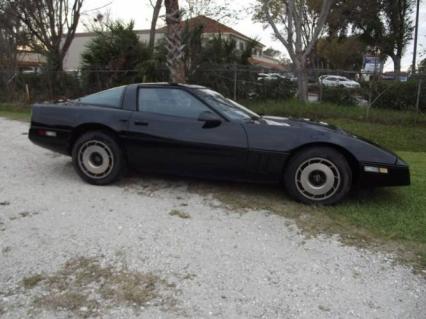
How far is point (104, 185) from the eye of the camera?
5129mm

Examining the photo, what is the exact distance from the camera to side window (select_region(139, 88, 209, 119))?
4871 millimetres

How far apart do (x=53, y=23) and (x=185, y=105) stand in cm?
1455

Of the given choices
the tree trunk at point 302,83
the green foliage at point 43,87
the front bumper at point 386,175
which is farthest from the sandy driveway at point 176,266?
the green foliage at point 43,87

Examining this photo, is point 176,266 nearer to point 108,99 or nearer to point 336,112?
point 108,99

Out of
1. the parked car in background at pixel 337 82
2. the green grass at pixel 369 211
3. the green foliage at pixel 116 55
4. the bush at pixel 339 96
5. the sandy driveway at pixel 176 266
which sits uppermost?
the green foliage at pixel 116 55

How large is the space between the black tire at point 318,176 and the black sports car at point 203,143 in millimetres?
11

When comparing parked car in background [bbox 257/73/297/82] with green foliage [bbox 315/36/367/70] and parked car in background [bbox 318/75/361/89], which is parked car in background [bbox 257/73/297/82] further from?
green foliage [bbox 315/36/367/70]

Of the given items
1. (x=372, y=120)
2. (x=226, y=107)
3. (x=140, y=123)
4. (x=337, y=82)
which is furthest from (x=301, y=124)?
(x=337, y=82)

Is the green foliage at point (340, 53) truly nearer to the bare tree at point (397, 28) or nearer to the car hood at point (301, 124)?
the bare tree at point (397, 28)

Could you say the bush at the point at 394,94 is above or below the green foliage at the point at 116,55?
below

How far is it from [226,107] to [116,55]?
1090 cm

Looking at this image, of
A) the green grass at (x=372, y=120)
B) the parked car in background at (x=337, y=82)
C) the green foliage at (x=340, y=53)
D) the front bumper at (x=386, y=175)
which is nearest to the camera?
the front bumper at (x=386, y=175)

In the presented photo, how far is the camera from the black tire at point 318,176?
4.41 meters

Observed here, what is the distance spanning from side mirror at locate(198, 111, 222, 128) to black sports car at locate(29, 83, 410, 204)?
0.04ft
